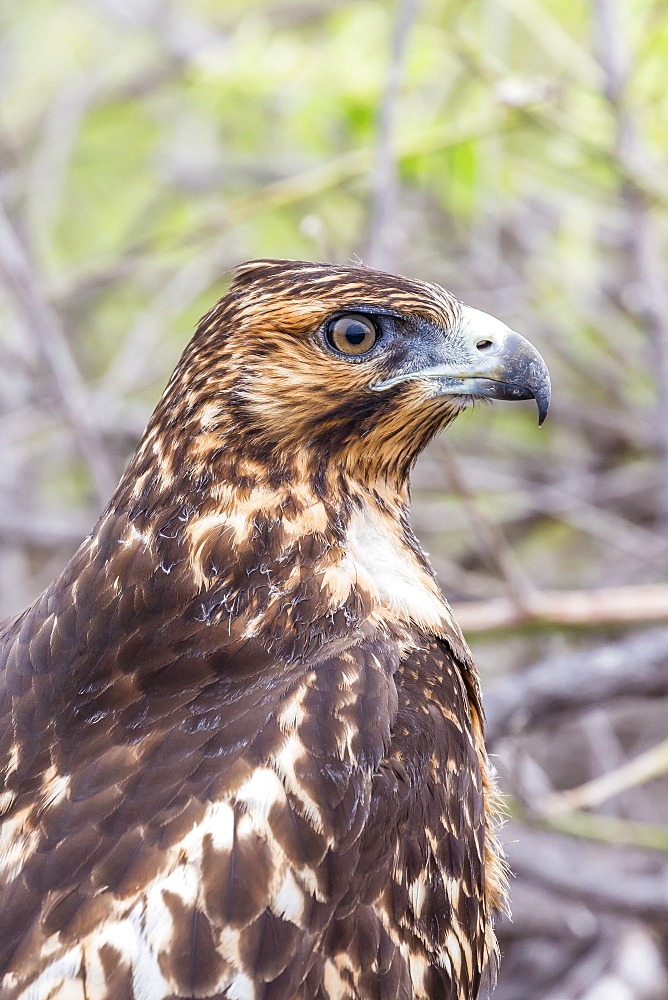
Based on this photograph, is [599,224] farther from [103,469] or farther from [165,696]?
[165,696]

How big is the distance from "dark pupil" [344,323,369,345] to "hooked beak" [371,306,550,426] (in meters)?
→ 0.11

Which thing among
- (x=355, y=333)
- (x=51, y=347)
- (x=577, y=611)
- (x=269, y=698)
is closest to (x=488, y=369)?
(x=355, y=333)

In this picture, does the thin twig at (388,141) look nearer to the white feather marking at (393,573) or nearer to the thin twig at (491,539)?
the thin twig at (491,539)

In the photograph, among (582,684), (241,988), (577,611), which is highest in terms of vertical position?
(241,988)

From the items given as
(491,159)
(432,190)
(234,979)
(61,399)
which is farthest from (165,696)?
(432,190)

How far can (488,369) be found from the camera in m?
2.46

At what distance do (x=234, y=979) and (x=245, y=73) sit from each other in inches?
133

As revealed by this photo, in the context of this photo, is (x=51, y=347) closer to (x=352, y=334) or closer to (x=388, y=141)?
(x=388, y=141)

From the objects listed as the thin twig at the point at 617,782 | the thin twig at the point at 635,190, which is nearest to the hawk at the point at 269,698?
the thin twig at the point at 617,782

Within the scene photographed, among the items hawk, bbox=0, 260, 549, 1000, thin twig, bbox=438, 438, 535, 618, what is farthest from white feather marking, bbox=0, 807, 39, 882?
thin twig, bbox=438, 438, 535, 618

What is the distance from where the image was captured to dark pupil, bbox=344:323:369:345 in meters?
2.46

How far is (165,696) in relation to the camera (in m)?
2.29

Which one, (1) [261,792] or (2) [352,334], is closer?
(1) [261,792]

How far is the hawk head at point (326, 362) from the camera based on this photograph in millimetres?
2428
